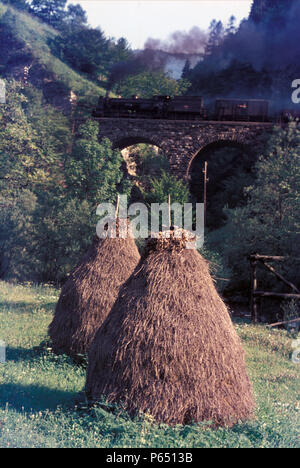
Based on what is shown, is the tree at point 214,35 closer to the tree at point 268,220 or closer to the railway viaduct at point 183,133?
the railway viaduct at point 183,133

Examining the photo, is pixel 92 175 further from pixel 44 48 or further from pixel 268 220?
pixel 44 48

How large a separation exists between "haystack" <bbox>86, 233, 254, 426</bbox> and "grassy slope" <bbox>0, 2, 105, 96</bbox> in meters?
49.1

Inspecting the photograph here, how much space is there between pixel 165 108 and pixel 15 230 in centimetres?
1990

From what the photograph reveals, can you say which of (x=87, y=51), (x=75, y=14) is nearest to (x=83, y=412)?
(x=87, y=51)

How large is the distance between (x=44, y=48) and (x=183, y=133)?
3330 cm

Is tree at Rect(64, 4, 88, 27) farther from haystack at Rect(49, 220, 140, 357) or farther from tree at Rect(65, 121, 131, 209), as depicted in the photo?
haystack at Rect(49, 220, 140, 357)

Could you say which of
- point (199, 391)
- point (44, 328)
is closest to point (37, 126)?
point (44, 328)

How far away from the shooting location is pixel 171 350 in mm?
7227

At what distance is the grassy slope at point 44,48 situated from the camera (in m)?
56.3

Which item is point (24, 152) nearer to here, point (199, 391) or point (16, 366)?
point (16, 366)

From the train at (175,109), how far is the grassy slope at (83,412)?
30.1 m

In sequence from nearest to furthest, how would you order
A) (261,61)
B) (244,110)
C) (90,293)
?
(90,293)
(244,110)
(261,61)

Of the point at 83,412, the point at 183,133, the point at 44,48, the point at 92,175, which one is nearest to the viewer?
the point at 83,412

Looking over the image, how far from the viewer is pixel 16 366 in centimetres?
1081
